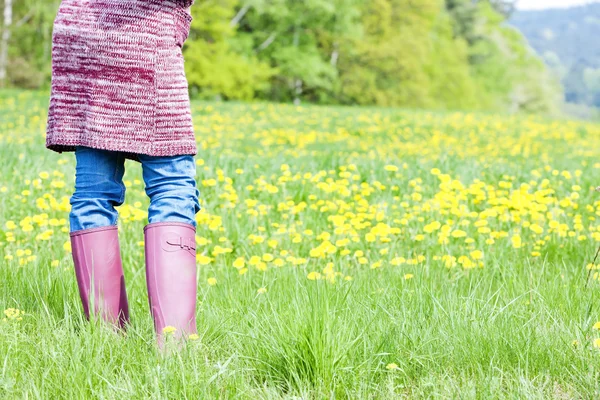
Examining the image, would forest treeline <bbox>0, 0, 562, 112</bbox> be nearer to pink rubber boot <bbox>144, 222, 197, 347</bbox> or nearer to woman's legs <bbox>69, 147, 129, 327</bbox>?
woman's legs <bbox>69, 147, 129, 327</bbox>

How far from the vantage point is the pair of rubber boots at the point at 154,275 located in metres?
2.19

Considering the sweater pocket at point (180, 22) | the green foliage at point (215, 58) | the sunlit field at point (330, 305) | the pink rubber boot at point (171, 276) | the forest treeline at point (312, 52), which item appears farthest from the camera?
the forest treeline at point (312, 52)

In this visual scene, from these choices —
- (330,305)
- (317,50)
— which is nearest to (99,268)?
(330,305)

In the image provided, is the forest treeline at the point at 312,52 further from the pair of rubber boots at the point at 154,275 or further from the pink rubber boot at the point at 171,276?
the pink rubber boot at the point at 171,276

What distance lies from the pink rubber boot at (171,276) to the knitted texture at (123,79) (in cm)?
26

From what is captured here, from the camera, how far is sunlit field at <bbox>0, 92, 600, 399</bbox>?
6.26 ft

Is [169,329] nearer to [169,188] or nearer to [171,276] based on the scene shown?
[171,276]

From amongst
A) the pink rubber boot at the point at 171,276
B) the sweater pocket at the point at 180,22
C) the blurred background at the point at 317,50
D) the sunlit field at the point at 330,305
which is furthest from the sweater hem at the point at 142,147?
the blurred background at the point at 317,50

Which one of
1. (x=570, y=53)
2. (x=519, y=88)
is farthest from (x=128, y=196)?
(x=570, y=53)

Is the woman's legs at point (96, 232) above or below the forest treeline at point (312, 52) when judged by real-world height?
below

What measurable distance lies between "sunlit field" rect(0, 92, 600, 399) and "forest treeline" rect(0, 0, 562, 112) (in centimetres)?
2597

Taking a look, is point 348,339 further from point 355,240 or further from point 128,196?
point 128,196

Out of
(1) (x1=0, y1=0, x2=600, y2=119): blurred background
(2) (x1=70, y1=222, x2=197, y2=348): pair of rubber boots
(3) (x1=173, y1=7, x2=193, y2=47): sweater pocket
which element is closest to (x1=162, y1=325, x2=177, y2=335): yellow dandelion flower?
(2) (x1=70, y1=222, x2=197, y2=348): pair of rubber boots

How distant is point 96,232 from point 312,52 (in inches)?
1368
